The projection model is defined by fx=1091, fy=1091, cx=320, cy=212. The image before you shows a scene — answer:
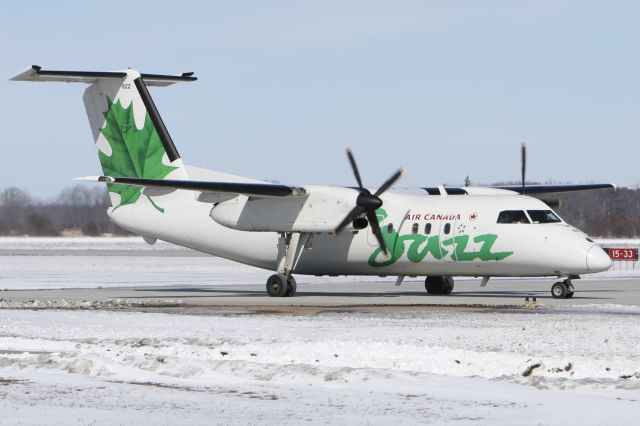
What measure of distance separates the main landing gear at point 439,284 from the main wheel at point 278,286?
414cm

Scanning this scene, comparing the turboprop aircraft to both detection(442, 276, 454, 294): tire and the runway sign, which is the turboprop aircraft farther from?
the runway sign

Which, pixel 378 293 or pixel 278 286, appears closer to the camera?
pixel 278 286

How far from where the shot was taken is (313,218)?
28.3m

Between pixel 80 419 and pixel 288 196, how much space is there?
59.2 feet

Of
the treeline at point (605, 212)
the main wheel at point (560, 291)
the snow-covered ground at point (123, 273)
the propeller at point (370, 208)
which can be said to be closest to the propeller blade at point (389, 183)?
the propeller at point (370, 208)

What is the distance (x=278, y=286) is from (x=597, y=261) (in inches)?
328

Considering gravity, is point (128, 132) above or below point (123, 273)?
above

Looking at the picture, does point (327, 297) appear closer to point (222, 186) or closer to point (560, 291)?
point (222, 186)

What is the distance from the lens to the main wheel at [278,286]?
94.3 ft

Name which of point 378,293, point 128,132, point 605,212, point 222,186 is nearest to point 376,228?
point 378,293

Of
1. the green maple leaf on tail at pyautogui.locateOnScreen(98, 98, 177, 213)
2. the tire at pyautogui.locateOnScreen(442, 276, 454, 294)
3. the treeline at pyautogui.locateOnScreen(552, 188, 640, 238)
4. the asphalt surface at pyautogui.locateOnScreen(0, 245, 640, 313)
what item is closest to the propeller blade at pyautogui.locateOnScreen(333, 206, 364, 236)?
the asphalt surface at pyautogui.locateOnScreen(0, 245, 640, 313)

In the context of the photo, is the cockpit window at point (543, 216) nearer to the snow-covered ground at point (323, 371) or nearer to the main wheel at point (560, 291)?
the main wheel at point (560, 291)

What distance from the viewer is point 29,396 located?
11.8m

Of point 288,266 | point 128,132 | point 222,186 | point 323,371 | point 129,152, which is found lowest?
point 323,371
